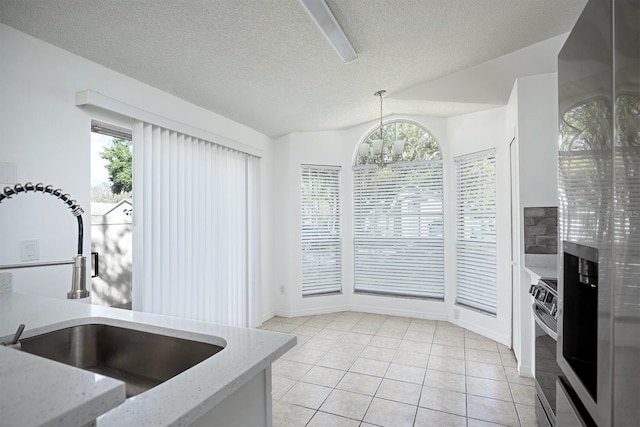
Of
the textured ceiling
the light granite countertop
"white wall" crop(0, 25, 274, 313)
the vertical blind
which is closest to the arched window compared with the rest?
the textured ceiling

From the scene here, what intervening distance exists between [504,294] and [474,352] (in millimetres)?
722

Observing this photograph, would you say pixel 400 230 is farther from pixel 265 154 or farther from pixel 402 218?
pixel 265 154

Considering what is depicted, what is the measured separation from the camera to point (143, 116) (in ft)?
9.02

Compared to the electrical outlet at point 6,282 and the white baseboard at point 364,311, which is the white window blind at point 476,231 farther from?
the electrical outlet at point 6,282

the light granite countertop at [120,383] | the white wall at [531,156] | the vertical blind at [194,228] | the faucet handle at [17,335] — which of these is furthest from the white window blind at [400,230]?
the faucet handle at [17,335]

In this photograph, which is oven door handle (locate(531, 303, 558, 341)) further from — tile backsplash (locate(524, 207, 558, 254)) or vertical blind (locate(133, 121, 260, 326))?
vertical blind (locate(133, 121, 260, 326))

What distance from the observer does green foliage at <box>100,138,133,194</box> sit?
275 centimetres

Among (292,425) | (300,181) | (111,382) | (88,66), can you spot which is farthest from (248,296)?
(111,382)

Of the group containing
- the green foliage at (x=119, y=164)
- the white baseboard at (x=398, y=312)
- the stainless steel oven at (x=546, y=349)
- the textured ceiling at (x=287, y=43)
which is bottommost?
the white baseboard at (x=398, y=312)

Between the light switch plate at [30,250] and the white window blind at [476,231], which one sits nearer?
the light switch plate at [30,250]

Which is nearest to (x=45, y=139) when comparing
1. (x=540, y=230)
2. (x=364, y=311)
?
(x=540, y=230)

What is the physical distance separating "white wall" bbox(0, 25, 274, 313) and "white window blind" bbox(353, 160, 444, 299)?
133 inches

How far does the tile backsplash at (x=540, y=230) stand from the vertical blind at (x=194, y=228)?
3.03 meters

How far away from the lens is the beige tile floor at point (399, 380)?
2346mm
